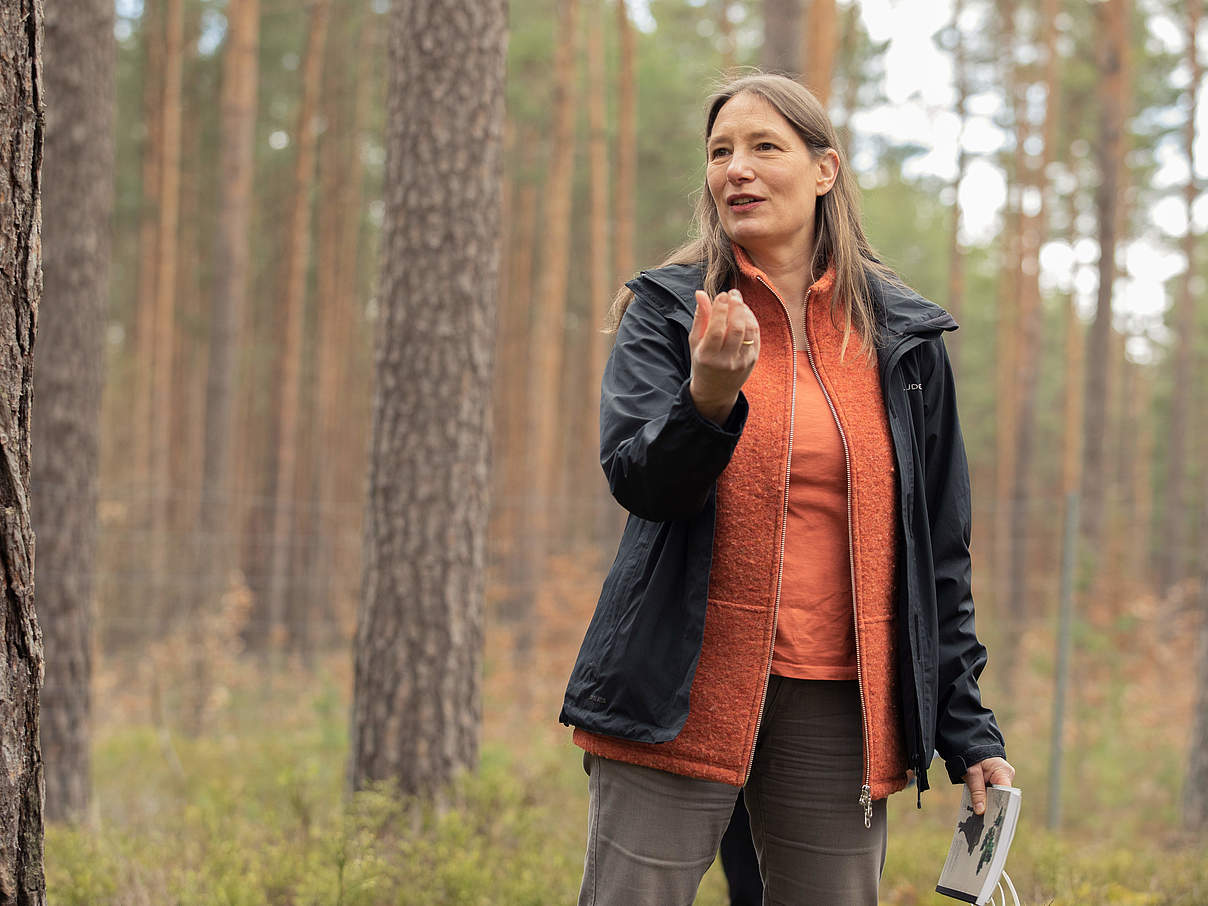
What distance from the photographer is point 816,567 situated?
2086 millimetres

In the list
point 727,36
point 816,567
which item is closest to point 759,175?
A: point 816,567

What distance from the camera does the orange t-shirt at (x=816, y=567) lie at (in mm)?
2072

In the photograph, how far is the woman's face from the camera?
7.16 feet

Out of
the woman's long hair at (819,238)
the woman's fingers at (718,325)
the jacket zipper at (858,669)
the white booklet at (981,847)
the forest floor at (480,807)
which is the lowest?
the forest floor at (480,807)

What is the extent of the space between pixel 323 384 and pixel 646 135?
23.7 ft

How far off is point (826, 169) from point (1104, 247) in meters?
14.7

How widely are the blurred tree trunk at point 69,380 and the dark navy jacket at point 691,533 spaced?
424 centimetres

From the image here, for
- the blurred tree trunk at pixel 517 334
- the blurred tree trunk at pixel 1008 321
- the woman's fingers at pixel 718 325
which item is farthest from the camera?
the blurred tree trunk at pixel 517 334

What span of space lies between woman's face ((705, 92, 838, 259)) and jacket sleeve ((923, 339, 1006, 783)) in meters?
0.43

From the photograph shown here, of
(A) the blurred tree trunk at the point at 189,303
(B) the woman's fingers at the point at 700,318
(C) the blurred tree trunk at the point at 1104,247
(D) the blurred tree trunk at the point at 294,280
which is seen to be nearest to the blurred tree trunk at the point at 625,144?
(D) the blurred tree trunk at the point at 294,280

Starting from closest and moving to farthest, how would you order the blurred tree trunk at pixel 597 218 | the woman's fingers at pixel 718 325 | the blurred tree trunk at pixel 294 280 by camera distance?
1. the woman's fingers at pixel 718 325
2. the blurred tree trunk at pixel 294 280
3. the blurred tree trunk at pixel 597 218

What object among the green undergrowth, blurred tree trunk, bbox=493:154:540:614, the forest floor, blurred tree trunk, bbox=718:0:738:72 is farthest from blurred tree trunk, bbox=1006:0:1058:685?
the green undergrowth

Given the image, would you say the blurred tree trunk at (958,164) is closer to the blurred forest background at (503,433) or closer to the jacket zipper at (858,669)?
the blurred forest background at (503,433)

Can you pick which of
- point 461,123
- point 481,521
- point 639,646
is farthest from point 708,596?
point 461,123
